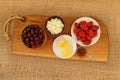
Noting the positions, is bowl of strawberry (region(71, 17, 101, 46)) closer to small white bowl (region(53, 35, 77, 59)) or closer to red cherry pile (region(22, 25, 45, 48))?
small white bowl (region(53, 35, 77, 59))

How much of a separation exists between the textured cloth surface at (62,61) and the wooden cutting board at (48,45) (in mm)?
35

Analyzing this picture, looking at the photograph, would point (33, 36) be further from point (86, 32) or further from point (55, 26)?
point (86, 32)

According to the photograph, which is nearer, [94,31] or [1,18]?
[94,31]

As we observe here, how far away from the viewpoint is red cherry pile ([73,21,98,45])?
1.11 metres

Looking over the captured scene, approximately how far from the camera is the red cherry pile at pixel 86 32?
43.7 inches

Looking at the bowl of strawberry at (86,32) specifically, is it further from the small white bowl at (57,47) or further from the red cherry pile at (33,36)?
the red cherry pile at (33,36)

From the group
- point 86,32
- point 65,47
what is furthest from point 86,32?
point 65,47

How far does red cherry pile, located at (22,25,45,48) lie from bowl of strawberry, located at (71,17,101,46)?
0.14 meters

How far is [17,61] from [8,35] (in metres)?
0.12

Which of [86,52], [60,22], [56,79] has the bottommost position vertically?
[56,79]

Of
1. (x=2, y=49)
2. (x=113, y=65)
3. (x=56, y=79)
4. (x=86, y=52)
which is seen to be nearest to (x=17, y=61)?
(x=2, y=49)

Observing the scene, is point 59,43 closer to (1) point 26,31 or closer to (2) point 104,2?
(1) point 26,31

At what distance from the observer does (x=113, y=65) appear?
116 cm

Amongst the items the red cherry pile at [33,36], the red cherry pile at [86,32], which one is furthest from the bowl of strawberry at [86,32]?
the red cherry pile at [33,36]
